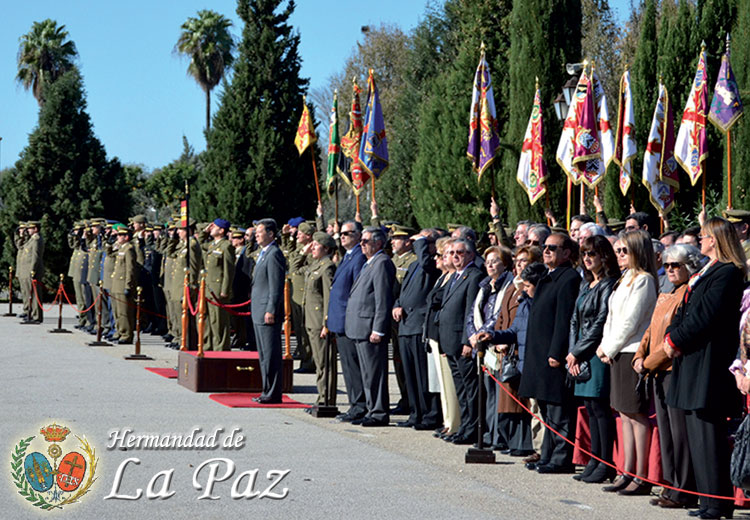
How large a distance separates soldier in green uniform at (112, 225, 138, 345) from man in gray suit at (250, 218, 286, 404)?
26.7 ft

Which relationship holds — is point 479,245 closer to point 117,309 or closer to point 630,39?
point 117,309

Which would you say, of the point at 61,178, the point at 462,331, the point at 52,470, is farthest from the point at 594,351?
the point at 61,178

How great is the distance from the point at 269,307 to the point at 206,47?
56823 mm

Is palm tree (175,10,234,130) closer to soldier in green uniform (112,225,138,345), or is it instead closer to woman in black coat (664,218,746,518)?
soldier in green uniform (112,225,138,345)

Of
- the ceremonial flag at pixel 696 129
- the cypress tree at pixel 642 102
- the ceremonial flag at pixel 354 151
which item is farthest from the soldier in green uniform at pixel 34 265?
the ceremonial flag at pixel 696 129

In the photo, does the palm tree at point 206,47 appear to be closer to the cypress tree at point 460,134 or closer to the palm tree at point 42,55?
the palm tree at point 42,55

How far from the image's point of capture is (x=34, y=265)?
82.7 ft

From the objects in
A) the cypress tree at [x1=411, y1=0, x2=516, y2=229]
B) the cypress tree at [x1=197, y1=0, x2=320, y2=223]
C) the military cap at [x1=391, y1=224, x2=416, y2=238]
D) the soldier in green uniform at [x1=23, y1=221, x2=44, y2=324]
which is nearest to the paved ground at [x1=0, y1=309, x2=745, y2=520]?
the military cap at [x1=391, y1=224, x2=416, y2=238]

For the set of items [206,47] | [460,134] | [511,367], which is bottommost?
[511,367]

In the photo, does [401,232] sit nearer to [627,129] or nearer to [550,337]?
[550,337]

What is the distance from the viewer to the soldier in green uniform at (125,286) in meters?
20.8

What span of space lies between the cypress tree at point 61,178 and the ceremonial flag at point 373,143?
55.4ft

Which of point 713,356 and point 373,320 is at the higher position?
point 373,320

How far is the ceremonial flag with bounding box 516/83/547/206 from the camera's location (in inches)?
742
